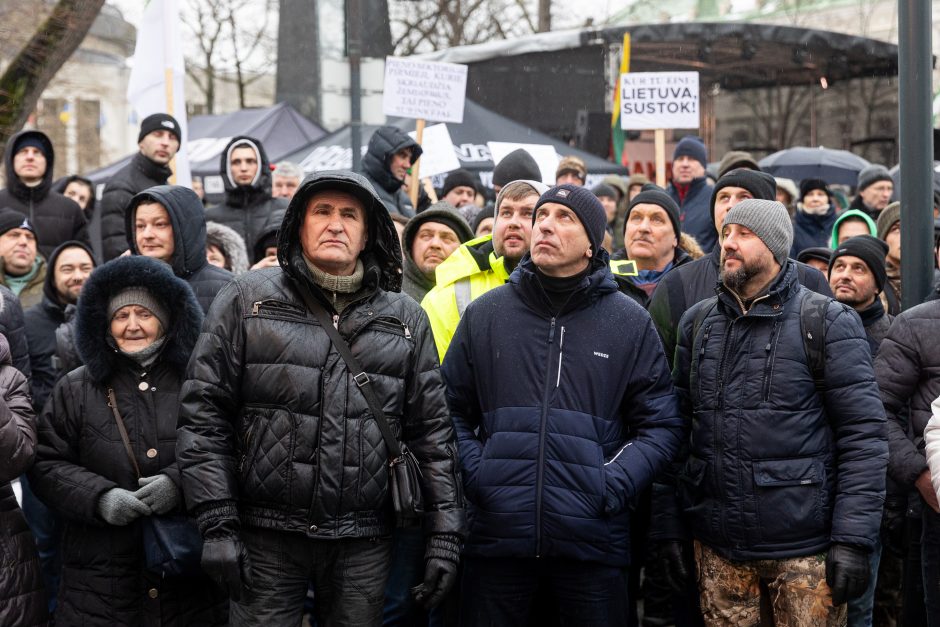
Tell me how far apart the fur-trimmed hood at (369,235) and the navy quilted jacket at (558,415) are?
437mm

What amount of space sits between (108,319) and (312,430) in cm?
119

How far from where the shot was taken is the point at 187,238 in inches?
210

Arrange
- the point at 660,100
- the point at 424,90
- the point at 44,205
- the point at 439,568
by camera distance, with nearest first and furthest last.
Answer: the point at 439,568
the point at 44,205
the point at 660,100
the point at 424,90

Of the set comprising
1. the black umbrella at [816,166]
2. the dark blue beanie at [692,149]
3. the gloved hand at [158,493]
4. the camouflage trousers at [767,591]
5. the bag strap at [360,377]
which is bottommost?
the camouflage trousers at [767,591]

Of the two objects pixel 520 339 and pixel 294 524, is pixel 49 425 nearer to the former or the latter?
pixel 294 524

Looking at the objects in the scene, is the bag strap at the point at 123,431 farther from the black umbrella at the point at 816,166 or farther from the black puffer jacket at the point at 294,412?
the black umbrella at the point at 816,166

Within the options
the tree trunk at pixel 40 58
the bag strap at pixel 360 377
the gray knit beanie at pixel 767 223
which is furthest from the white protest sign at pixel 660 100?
the tree trunk at pixel 40 58

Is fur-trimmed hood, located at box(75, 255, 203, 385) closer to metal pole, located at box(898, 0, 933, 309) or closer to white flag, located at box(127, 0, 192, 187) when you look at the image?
metal pole, located at box(898, 0, 933, 309)

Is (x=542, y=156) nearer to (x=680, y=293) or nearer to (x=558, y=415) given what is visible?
(x=680, y=293)

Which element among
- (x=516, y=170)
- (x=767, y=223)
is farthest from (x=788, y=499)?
(x=516, y=170)

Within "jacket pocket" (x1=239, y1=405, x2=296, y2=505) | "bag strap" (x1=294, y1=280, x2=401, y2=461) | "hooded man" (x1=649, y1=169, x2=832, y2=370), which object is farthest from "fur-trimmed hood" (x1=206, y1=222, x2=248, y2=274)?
"jacket pocket" (x1=239, y1=405, x2=296, y2=505)

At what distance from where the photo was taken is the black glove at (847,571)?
3.96 m

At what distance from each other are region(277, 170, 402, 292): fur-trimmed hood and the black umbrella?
41.0 ft

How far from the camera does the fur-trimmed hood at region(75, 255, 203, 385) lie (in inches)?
169
